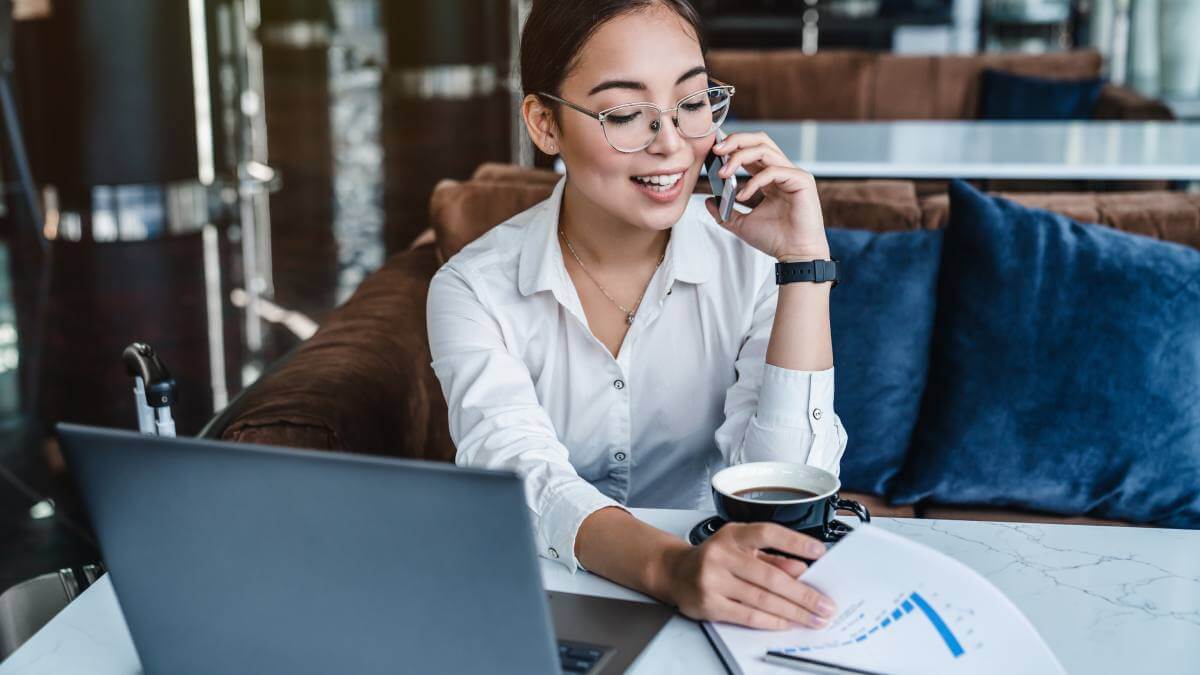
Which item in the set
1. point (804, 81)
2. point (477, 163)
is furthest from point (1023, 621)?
point (477, 163)

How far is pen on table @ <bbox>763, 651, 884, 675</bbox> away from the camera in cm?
102

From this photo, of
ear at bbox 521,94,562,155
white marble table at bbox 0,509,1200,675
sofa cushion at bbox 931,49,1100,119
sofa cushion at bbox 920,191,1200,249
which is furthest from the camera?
sofa cushion at bbox 931,49,1100,119

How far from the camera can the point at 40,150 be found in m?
6.34

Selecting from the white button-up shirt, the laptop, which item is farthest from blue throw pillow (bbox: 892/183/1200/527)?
the laptop

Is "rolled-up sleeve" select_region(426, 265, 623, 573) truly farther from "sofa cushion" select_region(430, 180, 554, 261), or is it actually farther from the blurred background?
the blurred background

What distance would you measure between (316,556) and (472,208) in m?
1.61

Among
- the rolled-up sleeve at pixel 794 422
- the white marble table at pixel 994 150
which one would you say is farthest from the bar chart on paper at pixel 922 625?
the white marble table at pixel 994 150

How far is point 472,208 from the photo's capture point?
2.41 meters

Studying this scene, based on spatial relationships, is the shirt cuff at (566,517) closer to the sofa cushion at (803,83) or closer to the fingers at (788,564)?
the fingers at (788,564)

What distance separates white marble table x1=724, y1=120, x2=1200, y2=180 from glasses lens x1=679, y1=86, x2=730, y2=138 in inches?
60.0

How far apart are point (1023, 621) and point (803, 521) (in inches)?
10.3

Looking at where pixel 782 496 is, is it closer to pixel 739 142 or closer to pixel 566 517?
pixel 566 517

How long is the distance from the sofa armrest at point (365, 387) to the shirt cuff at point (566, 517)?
1.57 ft

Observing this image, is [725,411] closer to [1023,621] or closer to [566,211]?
[566,211]
